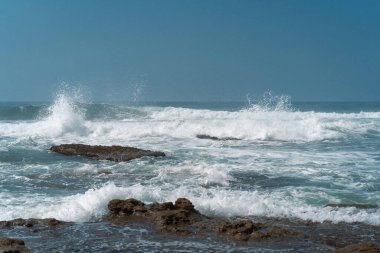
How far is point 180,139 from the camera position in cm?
2131

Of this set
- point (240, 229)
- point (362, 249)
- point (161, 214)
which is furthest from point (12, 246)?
point (362, 249)

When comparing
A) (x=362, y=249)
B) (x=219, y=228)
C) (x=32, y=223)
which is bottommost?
(x=362, y=249)

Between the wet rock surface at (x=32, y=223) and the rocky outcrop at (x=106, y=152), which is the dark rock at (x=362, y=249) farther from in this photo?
the rocky outcrop at (x=106, y=152)

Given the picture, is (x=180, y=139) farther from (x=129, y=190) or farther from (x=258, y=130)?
(x=129, y=190)

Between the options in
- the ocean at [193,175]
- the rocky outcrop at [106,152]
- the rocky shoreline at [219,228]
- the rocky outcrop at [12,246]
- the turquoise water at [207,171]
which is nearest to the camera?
the rocky outcrop at [12,246]

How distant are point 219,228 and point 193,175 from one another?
15.8 ft

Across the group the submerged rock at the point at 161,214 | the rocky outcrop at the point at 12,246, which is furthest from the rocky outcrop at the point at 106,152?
the rocky outcrop at the point at 12,246

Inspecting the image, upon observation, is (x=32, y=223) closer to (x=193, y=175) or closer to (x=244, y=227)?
(x=244, y=227)

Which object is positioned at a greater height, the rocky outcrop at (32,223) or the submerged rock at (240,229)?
the rocky outcrop at (32,223)

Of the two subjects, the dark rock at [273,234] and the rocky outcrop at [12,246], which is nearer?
the rocky outcrop at [12,246]

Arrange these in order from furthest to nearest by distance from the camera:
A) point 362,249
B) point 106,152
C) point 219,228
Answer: point 106,152
point 219,228
point 362,249

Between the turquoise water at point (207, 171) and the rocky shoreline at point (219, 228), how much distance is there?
17.7 inches

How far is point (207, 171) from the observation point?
1177cm

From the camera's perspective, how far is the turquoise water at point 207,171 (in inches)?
326
